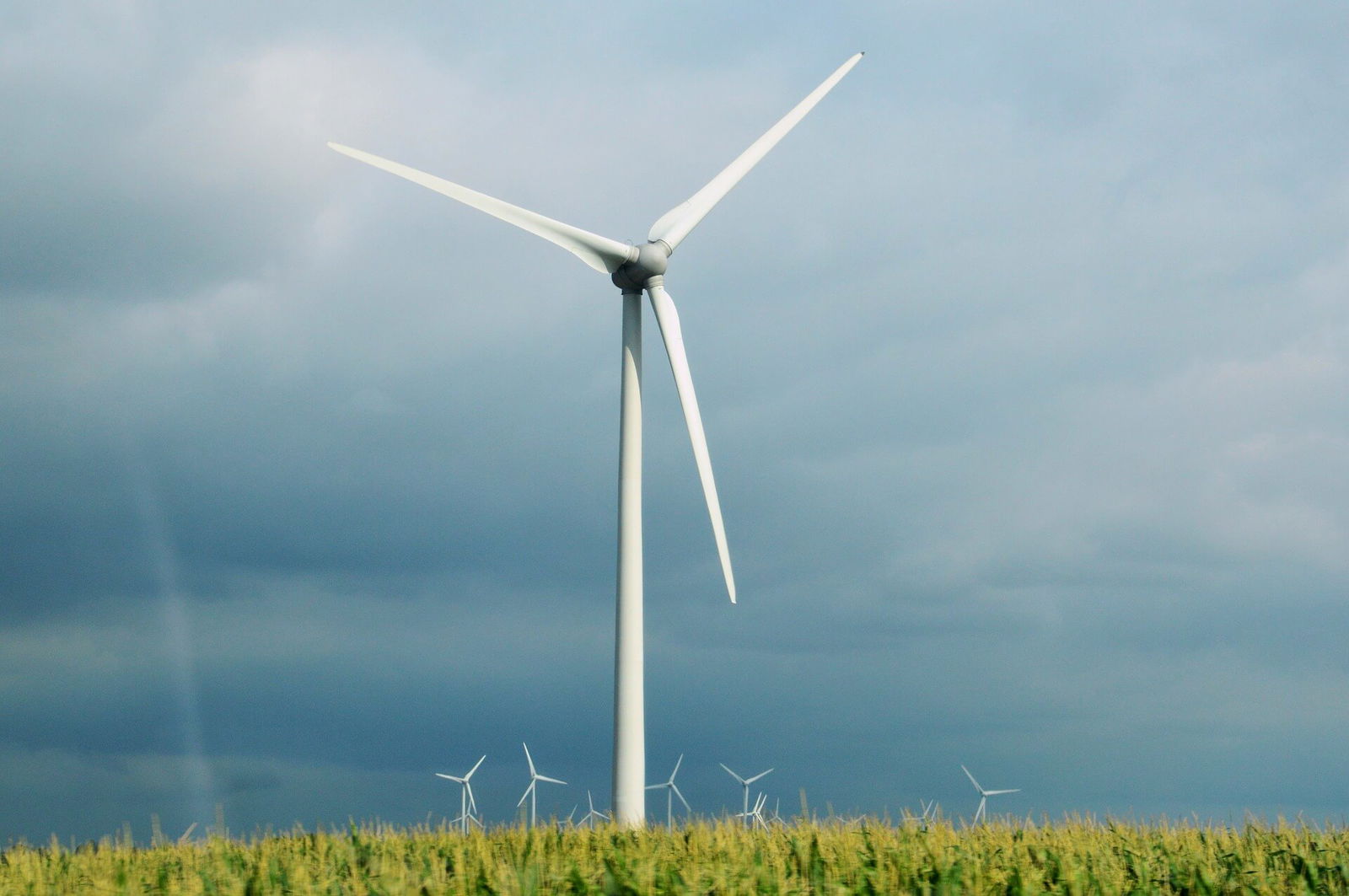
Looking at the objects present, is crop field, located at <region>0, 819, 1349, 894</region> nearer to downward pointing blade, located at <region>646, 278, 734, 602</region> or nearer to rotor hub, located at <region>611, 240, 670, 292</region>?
downward pointing blade, located at <region>646, 278, 734, 602</region>

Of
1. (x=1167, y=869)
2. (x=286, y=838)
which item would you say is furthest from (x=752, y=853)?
(x=286, y=838)

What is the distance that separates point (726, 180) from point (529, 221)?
7.64 metres

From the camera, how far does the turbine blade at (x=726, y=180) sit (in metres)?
39.4

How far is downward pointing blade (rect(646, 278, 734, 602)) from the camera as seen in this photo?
120ft

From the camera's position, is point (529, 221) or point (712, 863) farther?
point (529, 221)

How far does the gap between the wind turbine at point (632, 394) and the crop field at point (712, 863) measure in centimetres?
627

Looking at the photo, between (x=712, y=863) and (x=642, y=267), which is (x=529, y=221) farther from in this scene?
(x=712, y=863)

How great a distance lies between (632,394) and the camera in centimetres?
3678

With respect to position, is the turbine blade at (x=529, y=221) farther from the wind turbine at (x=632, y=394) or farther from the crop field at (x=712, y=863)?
the crop field at (x=712, y=863)

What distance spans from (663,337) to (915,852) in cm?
1888

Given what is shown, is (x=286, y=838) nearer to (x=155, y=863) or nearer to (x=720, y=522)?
(x=155, y=863)

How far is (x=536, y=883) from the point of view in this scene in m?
19.1

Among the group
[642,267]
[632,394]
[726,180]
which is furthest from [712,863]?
[726,180]

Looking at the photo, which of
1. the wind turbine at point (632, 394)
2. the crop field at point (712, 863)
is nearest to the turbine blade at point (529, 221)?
the wind turbine at point (632, 394)
